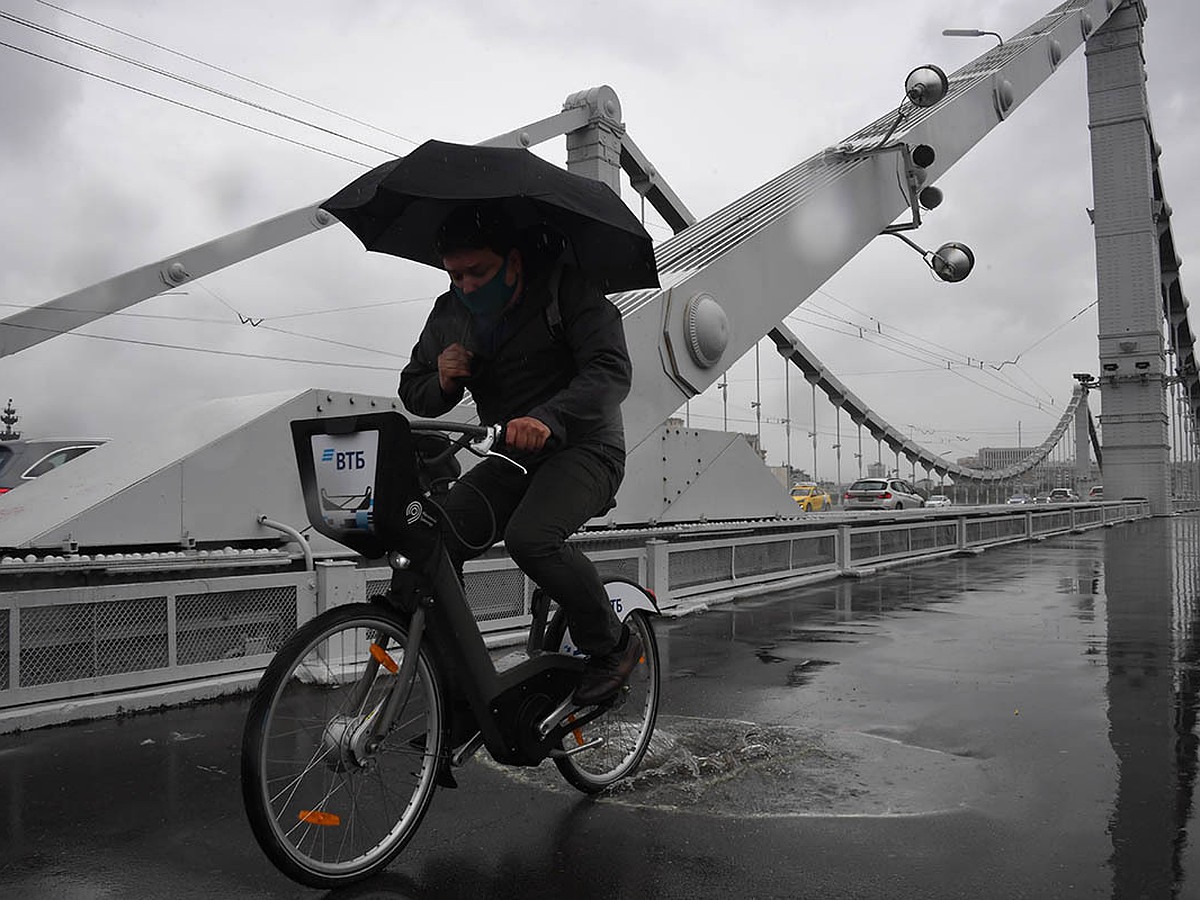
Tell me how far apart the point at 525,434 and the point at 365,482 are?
0.40 meters

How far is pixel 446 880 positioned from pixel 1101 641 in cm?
535

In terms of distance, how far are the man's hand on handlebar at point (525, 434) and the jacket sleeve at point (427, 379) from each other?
41cm

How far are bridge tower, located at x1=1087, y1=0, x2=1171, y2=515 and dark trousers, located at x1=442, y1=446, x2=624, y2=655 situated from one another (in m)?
38.5

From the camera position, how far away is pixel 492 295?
2.79 meters

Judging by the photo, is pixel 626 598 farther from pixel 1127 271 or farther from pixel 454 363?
pixel 1127 271

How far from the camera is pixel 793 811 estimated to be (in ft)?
9.85

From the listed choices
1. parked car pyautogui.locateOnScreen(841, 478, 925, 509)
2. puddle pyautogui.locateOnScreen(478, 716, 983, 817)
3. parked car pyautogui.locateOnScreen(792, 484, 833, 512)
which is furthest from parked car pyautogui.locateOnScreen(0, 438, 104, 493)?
parked car pyautogui.locateOnScreen(792, 484, 833, 512)

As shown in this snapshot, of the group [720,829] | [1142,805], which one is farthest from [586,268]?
[1142,805]

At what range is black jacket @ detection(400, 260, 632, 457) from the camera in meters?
2.76

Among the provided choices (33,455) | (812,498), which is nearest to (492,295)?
(33,455)

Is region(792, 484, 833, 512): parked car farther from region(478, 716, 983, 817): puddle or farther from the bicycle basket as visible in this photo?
the bicycle basket

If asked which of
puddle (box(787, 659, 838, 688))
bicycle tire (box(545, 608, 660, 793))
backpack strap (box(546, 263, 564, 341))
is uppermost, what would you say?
backpack strap (box(546, 263, 564, 341))

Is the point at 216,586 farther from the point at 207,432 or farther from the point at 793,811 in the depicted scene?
the point at 793,811

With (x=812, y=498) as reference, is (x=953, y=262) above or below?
above
